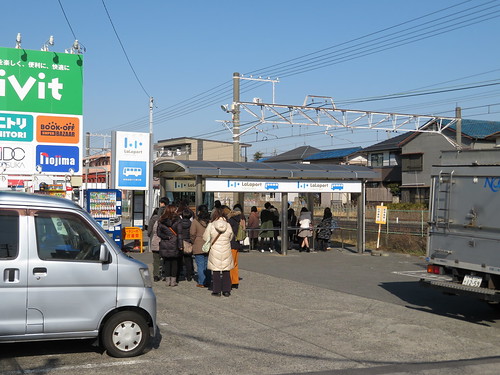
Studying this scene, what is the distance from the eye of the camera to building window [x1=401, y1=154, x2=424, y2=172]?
5253 cm

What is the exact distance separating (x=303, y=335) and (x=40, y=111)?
9115 millimetres

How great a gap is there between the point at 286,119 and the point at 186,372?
2300cm

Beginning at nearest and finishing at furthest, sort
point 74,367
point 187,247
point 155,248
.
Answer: point 74,367
point 187,247
point 155,248

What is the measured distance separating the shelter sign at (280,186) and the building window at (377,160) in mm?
39390

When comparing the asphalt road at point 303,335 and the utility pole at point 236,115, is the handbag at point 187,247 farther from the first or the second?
the utility pole at point 236,115

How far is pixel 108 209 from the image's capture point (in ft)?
62.7

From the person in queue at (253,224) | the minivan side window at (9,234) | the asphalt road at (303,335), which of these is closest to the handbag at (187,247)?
the asphalt road at (303,335)

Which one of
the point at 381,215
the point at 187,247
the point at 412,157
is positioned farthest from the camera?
the point at 412,157

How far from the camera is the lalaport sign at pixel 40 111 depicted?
13914 millimetres

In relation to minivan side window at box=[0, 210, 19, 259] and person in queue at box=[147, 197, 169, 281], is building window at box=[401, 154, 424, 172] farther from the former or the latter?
minivan side window at box=[0, 210, 19, 259]

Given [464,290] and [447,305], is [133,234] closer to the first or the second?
[447,305]

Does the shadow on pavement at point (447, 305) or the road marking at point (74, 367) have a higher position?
the road marking at point (74, 367)

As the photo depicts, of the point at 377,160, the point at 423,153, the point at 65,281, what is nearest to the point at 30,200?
the point at 65,281

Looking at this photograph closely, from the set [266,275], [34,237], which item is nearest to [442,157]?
[266,275]
